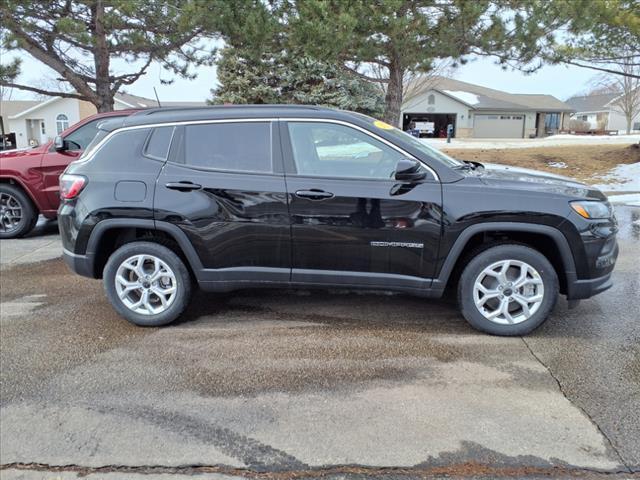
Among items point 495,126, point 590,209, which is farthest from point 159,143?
point 495,126

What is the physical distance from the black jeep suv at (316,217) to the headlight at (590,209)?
0.01 m

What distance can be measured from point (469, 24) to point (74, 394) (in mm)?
11097

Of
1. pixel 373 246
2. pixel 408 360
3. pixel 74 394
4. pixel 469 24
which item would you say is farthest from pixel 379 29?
pixel 74 394

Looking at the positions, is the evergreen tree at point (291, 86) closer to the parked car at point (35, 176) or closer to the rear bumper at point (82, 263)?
the parked car at point (35, 176)

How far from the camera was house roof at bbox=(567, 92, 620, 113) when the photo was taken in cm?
6581

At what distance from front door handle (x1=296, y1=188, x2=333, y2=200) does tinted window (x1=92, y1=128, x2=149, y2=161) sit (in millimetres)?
1461

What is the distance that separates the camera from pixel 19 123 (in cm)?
4778

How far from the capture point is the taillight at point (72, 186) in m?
4.54

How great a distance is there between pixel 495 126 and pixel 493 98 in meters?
4.11

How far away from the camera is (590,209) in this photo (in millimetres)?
4090

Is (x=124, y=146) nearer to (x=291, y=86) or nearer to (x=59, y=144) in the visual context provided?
(x=59, y=144)

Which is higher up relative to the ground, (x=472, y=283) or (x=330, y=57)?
(x=330, y=57)

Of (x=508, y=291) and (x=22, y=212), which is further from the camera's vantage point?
Result: (x=22, y=212)

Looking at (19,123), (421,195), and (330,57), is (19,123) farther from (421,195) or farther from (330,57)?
(421,195)
